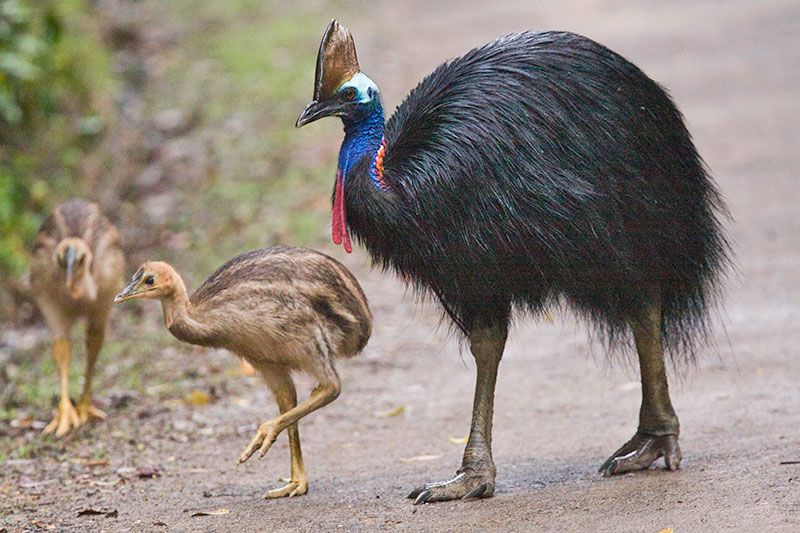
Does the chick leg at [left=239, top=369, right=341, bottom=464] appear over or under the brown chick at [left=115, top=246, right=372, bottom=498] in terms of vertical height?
under

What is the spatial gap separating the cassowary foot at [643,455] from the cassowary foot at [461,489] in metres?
0.52

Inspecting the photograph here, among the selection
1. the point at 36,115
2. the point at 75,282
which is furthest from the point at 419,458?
the point at 36,115

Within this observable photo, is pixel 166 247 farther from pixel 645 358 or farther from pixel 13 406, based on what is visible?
pixel 645 358

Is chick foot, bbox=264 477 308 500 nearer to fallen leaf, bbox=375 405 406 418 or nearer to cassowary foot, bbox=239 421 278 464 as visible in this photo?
cassowary foot, bbox=239 421 278 464

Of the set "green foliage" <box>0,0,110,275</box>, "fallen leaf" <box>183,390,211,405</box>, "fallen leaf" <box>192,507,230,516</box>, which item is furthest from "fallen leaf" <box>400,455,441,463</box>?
"green foliage" <box>0,0,110,275</box>

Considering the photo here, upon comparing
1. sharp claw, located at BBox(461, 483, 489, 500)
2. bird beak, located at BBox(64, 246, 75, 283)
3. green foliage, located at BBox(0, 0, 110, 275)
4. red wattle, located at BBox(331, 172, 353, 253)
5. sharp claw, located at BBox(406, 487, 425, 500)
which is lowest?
sharp claw, located at BBox(461, 483, 489, 500)

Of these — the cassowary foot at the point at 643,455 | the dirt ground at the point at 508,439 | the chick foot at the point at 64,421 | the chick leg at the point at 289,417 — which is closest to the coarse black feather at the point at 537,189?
the cassowary foot at the point at 643,455

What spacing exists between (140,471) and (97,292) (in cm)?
116

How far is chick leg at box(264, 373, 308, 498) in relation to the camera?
5148mm

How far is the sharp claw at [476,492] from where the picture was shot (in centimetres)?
480

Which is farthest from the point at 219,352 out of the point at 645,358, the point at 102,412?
the point at 645,358

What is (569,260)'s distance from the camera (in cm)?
475

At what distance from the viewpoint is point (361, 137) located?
4777 mm

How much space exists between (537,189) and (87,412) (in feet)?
9.03
